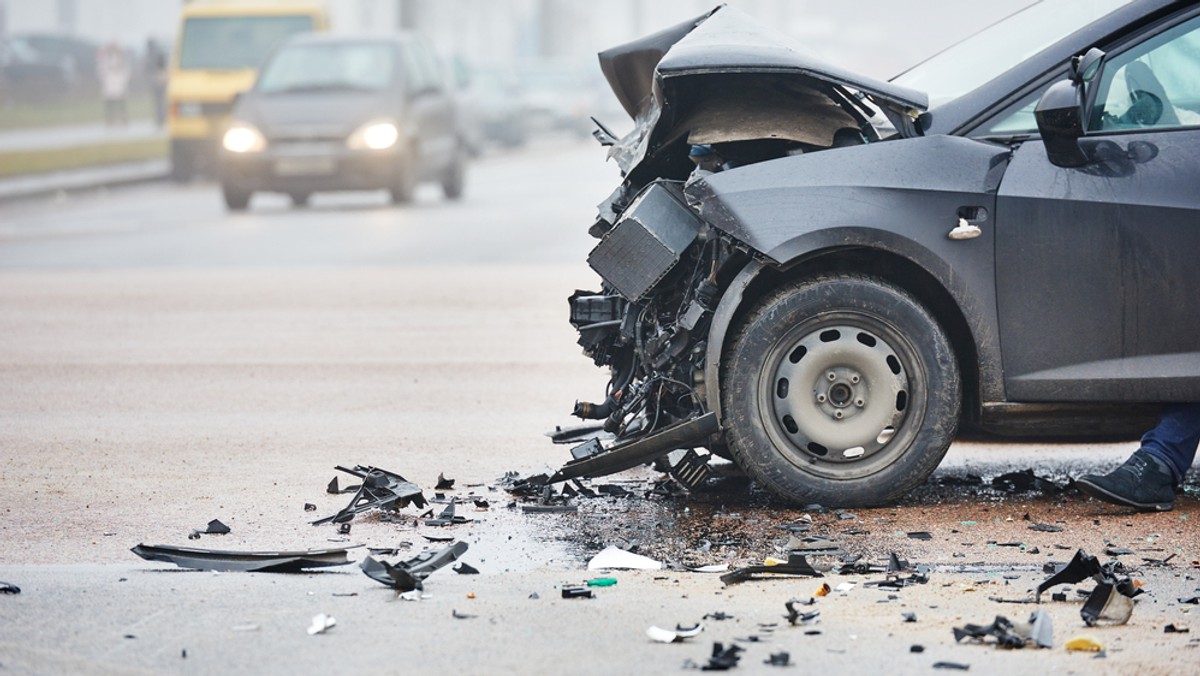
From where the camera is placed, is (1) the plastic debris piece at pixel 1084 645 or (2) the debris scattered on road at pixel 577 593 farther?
(2) the debris scattered on road at pixel 577 593

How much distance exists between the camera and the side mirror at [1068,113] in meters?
6.01

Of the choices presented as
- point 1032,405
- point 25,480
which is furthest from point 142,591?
point 1032,405

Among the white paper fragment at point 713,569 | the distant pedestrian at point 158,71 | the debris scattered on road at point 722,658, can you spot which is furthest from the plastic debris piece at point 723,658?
the distant pedestrian at point 158,71

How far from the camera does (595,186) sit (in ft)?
89.7

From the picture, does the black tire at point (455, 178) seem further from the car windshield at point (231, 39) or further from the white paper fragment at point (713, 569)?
the white paper fragment at point (713, 569)

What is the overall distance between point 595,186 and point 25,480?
20.6 m

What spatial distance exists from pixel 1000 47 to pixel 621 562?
2.78 m

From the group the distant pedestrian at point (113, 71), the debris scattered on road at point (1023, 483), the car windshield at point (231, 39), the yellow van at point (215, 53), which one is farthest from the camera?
the distant pedestrian at point (113, 71)

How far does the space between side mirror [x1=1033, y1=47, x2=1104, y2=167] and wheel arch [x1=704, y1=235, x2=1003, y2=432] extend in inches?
22.5

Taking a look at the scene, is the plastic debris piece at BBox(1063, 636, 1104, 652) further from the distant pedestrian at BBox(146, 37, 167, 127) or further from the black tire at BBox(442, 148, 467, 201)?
the distant pedestrian at BBox(146, 37, 167, 127)

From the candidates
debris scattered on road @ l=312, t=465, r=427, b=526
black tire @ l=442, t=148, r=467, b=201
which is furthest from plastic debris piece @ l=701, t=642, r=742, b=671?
black tire @ l=442, t=148, r=467, b=201

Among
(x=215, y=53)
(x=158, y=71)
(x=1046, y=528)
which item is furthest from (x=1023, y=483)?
(x=158, y=71)

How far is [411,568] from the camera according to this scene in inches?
210

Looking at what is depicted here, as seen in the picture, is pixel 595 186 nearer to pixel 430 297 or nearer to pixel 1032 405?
pixel 430 297
